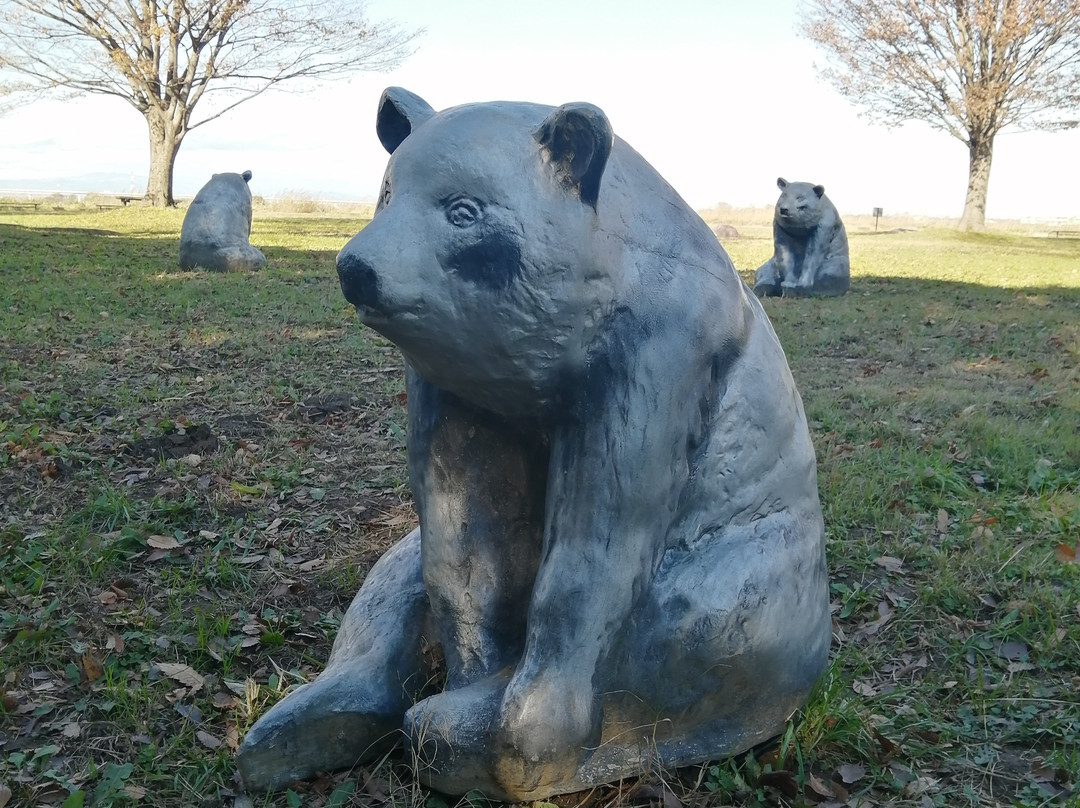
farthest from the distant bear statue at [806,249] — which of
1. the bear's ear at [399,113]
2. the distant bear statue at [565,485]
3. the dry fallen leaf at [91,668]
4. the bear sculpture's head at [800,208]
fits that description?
the bear's ear at [399,113]

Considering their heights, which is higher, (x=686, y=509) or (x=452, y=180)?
(x=452, y=180)

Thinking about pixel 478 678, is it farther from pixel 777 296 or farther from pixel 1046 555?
pixel 777 296

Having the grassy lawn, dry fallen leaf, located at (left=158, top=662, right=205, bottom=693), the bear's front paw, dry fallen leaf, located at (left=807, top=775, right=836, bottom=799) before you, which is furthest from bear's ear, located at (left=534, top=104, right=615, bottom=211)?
dry fallen leaf, located at (left=158, top=662, right=205, bottom=693)

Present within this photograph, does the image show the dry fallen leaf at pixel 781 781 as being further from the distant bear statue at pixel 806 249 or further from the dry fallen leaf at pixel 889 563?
the distant bear statue at pixel 806 249

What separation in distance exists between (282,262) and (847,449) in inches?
422

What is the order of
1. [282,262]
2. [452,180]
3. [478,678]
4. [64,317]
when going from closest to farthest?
[452,180] < [478,678] < [64,317] < [282,262]

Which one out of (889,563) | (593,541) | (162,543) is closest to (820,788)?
(593,541)

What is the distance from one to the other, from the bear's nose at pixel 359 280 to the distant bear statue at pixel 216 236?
11827 millimetres

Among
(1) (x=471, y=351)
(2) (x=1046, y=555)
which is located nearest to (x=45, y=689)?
(1) (x=471, y=351)

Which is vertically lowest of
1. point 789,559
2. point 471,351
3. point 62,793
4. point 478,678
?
point 62,793

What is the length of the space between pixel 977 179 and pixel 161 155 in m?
24.7

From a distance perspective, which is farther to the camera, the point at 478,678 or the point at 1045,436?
the point at 1045,436

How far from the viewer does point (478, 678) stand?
7.73 ft

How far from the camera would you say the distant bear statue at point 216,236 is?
41.6 ft
